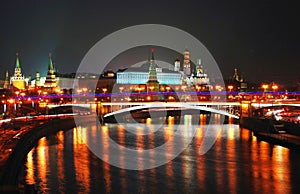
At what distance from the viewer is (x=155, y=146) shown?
Result: 18016 millimetres

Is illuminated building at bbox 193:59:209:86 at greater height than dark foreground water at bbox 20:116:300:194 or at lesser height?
greater

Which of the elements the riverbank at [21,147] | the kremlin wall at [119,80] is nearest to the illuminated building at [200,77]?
the kremlin wall at [119,80]

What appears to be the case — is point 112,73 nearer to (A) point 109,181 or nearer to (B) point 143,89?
(B) point 143,89

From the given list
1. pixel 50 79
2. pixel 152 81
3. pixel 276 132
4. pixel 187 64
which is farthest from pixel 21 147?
pixel 187 64

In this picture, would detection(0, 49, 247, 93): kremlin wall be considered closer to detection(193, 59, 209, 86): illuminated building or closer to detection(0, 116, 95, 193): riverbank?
detection(193, 59, 209, 86): illuminated building

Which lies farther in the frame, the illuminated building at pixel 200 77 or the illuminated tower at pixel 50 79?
the illuminated building at pixel 200 77

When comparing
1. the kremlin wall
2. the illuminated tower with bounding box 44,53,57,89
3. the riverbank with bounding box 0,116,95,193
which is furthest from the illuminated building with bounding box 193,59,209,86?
the riverbank with bounding box 0,116,95,193

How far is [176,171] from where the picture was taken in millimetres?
12836

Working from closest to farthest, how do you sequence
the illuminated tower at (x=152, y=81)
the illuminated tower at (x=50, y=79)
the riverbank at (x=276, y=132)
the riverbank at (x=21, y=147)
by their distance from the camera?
the riverbank at (x=21, y=147) < the riverbank at (x=276, y=132) < the illuminated tower at (x=152, y=81) < the illuminated tower at (x=50, y=79)

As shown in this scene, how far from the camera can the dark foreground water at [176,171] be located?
428 inches

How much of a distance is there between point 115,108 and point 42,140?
41.7 ft

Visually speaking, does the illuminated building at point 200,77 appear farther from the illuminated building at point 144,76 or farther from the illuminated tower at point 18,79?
the illuminated tower at point 18,79

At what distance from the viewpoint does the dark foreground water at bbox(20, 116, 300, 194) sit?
1088 centimetres

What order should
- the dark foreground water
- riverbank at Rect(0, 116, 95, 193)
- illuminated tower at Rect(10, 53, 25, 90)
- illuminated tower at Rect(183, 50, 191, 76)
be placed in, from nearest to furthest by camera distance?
riverbank at Rect(0, 116, 95, 193)
the dark foreground water
illuminated tower at Rect(10, 53, 25, 90)
illuminated tower at Rect(183, 50, 191, 76)
